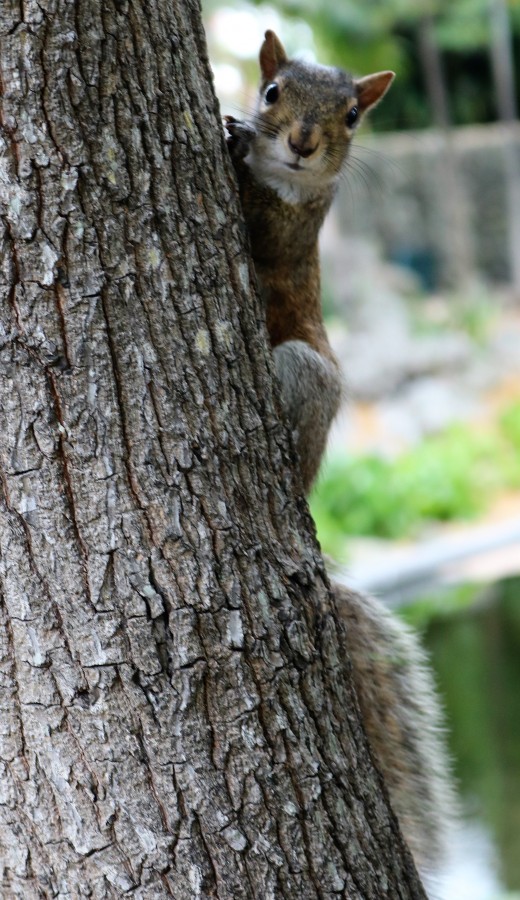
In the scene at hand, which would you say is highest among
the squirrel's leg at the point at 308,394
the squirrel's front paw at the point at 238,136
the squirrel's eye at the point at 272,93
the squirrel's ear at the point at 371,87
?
the squirrel's ear at the point at 371,87

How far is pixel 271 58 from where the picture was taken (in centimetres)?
226

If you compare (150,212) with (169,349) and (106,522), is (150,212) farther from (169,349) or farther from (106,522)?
(106,522)

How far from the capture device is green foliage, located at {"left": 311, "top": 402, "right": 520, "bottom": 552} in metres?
8.17

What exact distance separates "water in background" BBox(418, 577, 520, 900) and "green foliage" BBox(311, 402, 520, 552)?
116 cm

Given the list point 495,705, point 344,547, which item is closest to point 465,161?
point 344,547

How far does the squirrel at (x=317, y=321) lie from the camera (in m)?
2.12

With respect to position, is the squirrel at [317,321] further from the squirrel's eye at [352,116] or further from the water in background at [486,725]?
the water in background at [486,725]

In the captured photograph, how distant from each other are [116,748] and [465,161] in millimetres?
17222

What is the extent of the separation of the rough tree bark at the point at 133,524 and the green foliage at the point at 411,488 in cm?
576

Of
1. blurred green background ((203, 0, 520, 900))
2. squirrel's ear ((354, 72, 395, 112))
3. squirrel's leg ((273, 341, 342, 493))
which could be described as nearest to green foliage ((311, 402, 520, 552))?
blurred green background ((203, 0, 520, 900))

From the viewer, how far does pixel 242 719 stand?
1.34m

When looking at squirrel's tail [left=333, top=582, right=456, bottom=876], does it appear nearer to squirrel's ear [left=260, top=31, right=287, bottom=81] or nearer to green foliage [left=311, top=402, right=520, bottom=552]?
squirrel's ear [left=260, top=31, right=287, bottom=81]

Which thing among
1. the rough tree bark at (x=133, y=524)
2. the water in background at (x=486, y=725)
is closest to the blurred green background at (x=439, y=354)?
the water in background at (x=486, y=725)

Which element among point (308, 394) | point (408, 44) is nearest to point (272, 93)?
point (308, 394)
